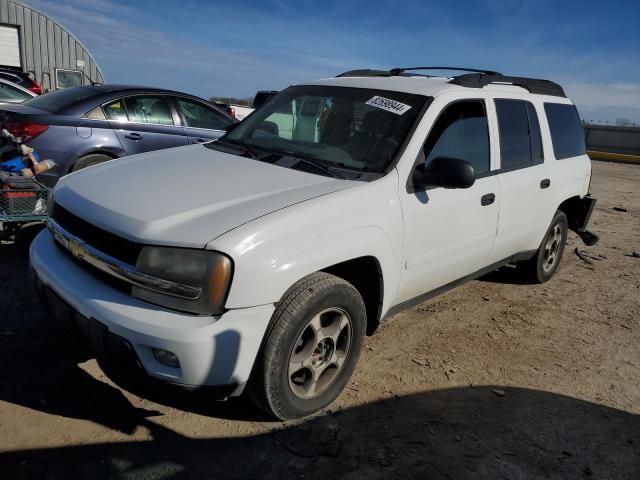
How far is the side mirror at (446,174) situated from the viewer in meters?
2.86

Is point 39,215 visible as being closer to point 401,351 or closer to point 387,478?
point 401,351

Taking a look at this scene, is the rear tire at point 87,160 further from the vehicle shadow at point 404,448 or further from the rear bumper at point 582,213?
the rear bumper at point 582,213

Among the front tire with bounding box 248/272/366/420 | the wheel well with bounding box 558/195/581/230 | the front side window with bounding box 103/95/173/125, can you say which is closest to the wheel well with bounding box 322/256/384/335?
the front tire with bounding box 248/272/366/420

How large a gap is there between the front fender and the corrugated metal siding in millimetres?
24920

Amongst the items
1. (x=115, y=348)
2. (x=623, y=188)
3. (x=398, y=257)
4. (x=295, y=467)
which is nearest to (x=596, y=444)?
(x=398, y=257)

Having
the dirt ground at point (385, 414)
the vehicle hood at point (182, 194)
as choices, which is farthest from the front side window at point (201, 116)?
the vehicle hood at point (182, 194)

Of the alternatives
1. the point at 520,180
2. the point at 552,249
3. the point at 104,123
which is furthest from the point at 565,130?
the point at 104,123

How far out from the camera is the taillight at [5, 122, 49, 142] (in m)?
5.21

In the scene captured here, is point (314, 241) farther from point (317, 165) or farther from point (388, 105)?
point (388, 105)

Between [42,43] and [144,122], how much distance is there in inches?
859

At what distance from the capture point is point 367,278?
2.94 metres

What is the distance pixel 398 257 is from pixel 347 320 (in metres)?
0.50

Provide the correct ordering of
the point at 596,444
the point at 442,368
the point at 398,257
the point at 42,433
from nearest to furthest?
the point at 42,433 → the point at 596,444 → the point at 398,257 → the point at 442,368

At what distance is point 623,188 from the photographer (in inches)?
505
